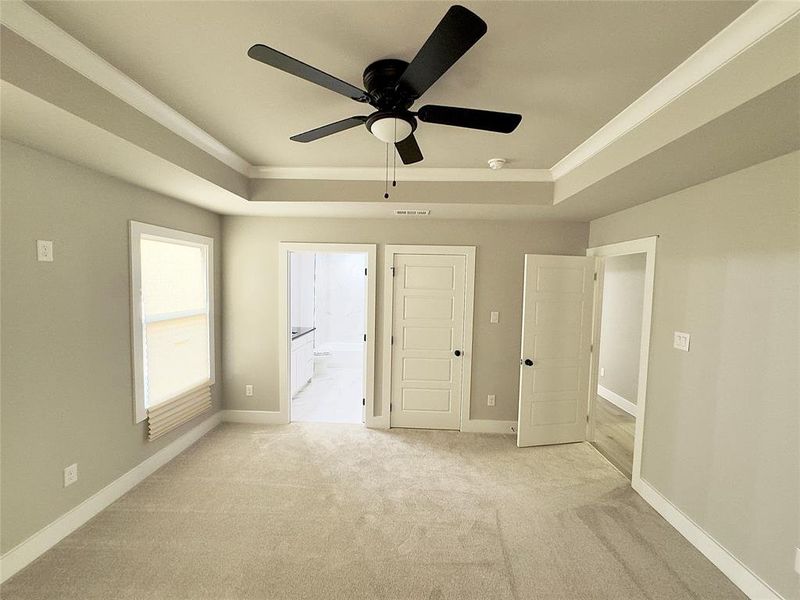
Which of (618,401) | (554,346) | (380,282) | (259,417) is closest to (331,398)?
(259,417)

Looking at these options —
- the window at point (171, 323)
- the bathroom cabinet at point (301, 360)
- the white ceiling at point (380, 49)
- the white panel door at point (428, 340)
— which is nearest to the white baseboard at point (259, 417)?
the window at point (171, 323)

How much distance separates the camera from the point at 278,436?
3496mm

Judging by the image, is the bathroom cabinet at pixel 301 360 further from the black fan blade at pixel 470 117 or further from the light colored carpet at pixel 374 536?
the black fan blade at pixel 470 117

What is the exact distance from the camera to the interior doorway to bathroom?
3.71 metres

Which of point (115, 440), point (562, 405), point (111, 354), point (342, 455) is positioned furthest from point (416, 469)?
point (111, 354)

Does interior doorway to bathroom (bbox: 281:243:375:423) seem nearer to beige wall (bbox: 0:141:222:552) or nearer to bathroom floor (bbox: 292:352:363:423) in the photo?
bathroom floor (bbox: 292:352:363:423)

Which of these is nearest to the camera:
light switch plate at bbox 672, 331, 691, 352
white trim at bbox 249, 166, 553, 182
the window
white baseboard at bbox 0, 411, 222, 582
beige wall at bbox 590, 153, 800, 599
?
beige wall at bbox 590, 153, 800, 599

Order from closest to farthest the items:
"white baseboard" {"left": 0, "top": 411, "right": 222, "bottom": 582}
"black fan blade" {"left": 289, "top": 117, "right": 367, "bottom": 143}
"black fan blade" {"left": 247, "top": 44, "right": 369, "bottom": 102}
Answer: "black fan blade" {"left": 247, "top": 44, "right": 369, "bottom": 102}
"black fan blade" {"left": 289, "top": 117, "right": 367, "bottom": 143}
"white baseboard" {"left": 0, "top": 411, "right": 222, "bottom": 582}

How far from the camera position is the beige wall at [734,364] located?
1.68 meters

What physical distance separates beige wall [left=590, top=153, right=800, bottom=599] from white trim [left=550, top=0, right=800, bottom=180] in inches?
28.7

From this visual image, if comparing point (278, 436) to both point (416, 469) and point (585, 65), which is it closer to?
point (416, 469)

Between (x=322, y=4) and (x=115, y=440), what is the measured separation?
9.95 ft

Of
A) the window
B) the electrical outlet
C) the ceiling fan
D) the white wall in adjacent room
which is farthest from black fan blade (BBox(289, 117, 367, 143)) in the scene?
the white wall in adjacent room

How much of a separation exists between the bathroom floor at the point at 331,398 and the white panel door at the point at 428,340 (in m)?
0.80
